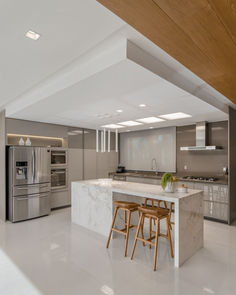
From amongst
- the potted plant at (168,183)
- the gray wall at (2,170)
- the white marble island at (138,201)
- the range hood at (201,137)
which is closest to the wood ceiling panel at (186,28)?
the potted plant at (168,183)

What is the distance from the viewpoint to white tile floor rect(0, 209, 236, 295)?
2.22 meters

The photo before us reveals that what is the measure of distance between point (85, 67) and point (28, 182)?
3480mm

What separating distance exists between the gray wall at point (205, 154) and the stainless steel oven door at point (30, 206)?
12.5 ft

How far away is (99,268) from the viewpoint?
8.60 ft

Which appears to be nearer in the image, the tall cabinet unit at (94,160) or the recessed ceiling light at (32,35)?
the recessed ceiling light at (32,35)

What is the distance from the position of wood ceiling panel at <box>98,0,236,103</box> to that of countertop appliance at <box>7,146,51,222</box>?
4044 millimetres

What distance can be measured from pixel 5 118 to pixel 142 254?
13.6 ft

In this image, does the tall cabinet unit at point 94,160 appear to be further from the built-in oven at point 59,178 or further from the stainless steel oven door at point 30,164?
the stainless steel oven door at point 30,164

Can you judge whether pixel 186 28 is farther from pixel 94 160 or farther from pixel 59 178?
pixel 94 160

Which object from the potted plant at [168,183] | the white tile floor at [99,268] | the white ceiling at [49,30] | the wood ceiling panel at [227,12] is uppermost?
the white ceiling at [49,30]

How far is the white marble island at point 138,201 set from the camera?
9.02ft

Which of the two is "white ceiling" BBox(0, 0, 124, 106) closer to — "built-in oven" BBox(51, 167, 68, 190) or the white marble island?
the white marble island

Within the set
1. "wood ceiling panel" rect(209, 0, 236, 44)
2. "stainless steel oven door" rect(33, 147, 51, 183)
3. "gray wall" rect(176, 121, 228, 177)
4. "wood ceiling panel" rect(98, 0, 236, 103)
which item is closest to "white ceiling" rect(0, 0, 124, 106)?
"wood ceiling panel" rect(98, 0, 236, 103)

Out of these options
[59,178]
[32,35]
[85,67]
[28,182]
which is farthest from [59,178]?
[32,35]
